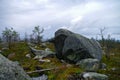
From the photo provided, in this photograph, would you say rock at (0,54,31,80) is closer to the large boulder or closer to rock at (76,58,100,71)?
rock at (76,58,100,71)

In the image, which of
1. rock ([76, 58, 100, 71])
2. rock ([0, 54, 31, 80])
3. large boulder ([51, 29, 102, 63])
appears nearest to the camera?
rock ([0, 54, 31, 80])

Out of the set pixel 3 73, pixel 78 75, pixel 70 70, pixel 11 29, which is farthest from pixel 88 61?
pixel 11 29

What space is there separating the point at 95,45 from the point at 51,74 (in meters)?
12.4

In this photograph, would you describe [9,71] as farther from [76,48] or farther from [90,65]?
[76,48]

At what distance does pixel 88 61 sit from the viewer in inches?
1289

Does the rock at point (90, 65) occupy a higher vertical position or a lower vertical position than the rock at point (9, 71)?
lower

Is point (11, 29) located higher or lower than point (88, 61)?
higher

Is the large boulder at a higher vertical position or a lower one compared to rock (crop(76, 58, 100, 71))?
higher

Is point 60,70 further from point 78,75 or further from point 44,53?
point 44,53

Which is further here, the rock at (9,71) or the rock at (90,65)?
the rock at (90,65)

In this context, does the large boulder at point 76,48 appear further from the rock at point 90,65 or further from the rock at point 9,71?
the rock at point 9,71

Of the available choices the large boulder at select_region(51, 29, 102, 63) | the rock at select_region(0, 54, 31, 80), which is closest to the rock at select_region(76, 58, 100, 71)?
the large boulder at select_region(51, 29, 102, 63)

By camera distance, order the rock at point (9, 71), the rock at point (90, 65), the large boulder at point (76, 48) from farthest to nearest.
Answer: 1. the large boulder at point (76, 48)
2. the rock at point (90, 65)
3. the rock at point (9, 71)

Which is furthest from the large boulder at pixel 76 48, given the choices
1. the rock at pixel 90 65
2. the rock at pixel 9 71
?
the rock at pixel 9 71
